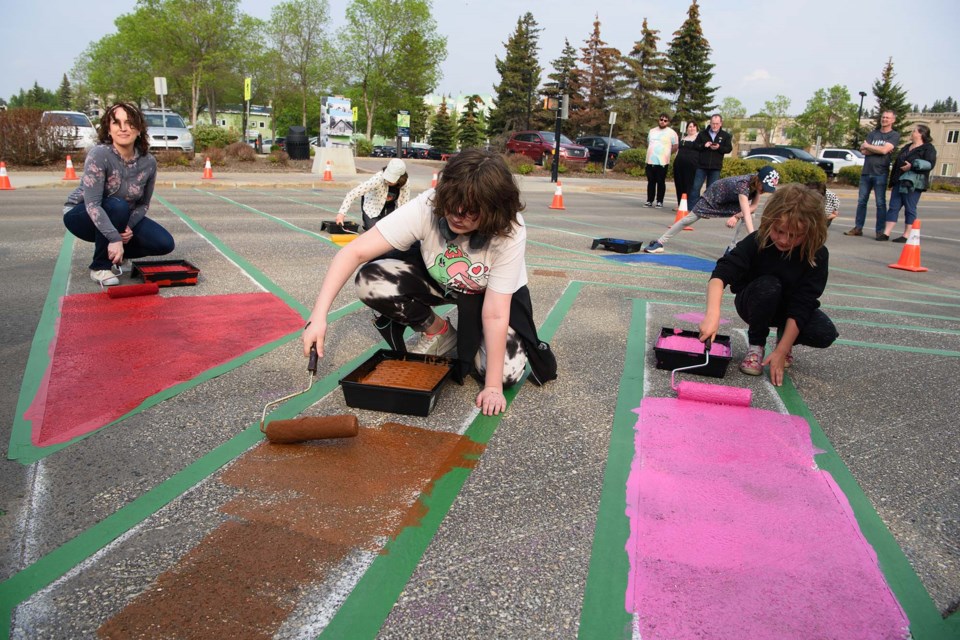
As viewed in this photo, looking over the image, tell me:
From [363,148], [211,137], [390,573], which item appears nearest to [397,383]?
[390,573]

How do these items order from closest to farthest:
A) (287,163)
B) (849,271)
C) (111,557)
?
1. (111,557)
2. (849,271)
3. (287,163)

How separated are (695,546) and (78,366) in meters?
3.53

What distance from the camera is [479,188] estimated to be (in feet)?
9.83

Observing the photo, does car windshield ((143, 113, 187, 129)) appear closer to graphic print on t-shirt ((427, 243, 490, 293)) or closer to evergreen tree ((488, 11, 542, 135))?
graphic print on t-shirt ((427, 243, 490, 293))

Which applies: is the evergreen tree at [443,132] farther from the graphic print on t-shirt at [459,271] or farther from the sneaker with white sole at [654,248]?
the graphic print on t-shirt at [459,271]

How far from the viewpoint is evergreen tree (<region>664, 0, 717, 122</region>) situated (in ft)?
181

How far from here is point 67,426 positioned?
3133 millimetres

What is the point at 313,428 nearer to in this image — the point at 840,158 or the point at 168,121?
the point at 168,121

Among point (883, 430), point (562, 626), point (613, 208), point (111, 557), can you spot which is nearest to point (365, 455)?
point (111, 557)

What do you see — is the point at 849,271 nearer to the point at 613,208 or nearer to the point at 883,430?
the point at 883,430

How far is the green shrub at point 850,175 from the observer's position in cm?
3212

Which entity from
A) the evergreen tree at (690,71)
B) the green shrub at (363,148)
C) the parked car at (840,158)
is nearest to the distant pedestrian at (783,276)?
the parked car at (840,158)

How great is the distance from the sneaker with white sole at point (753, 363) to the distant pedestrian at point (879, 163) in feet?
29.4

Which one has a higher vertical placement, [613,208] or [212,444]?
[613,208]
